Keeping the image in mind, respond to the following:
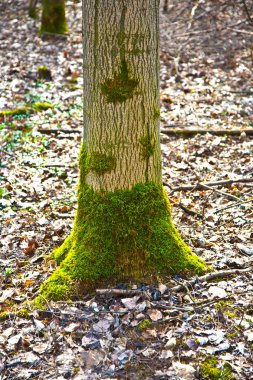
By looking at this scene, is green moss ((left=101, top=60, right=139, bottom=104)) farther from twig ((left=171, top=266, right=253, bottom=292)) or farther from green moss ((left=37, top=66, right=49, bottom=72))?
green moss ((left=37, top=66, right=49, bottom=72))

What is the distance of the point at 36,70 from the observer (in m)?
11.1

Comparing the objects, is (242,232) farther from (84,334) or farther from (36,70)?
(36,70)

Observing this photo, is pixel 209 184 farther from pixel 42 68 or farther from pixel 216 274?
pixel 42 68

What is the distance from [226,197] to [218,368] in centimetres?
291

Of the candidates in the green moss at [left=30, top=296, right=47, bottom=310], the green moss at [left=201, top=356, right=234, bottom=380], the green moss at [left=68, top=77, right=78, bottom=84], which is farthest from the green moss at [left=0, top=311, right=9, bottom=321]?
the green moss at [left=68, top=77, right=78, bottom=84]

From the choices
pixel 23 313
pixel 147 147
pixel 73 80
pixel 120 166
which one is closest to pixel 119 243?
pixel 120 166

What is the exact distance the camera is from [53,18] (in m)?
13.7

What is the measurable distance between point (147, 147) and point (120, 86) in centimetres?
53

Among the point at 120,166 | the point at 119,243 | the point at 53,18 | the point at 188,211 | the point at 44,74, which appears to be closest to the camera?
the point at 120,166

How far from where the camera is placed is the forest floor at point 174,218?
3.39m

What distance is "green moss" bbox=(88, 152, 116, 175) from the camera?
3.85m

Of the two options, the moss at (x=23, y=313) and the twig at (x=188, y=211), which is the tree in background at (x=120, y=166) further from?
the twig at (x=188, y=211)

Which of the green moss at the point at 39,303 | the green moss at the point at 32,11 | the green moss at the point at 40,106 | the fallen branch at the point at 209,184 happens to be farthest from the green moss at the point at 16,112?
the green moss at the point at 32,11

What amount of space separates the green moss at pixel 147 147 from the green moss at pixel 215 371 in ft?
5.22
